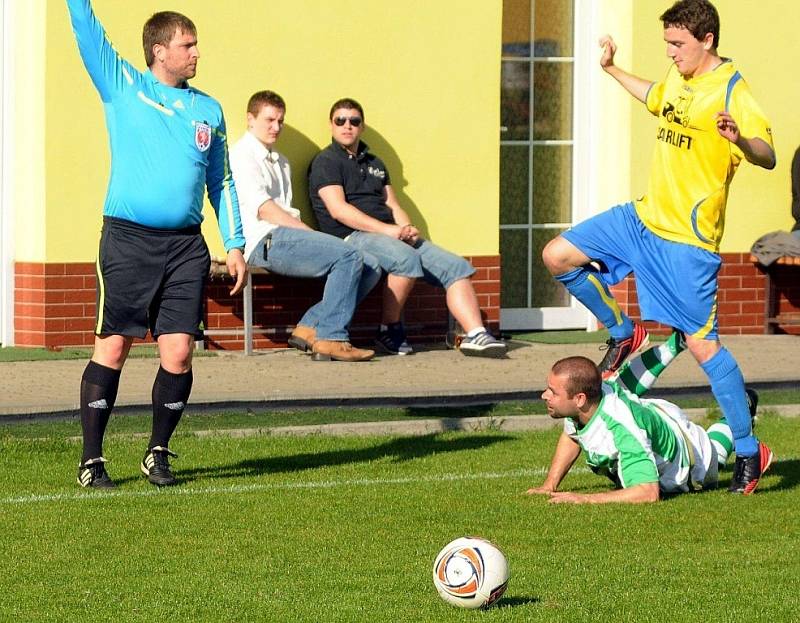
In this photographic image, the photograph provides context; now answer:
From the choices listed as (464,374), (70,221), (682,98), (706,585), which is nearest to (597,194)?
(464,374)

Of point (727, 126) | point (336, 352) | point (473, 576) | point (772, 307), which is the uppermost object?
point (727, 126)

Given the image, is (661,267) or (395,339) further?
(395,339)

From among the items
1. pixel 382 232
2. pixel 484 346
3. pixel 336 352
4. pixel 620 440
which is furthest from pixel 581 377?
pixel 382 232

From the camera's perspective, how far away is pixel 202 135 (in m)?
8.10

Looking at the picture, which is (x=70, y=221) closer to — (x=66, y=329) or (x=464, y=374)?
(x=66, y=329)

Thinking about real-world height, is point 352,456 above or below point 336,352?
below

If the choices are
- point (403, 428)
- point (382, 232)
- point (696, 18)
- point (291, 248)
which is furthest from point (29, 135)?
point (696, 18)

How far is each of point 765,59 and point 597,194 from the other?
184 centimetres

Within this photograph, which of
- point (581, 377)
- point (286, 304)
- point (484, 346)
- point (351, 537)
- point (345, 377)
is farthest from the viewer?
point (286, 304)

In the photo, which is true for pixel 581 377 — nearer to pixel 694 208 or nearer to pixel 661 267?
pixel 661 267

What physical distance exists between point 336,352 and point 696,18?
16.0 feet

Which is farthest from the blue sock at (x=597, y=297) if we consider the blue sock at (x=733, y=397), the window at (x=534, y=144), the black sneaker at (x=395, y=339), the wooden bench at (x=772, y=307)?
the wooden bench at (x=772, y=307)

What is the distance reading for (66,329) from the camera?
12672 millimetres

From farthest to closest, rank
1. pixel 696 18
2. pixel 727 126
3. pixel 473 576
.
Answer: pixel 696 18 → pixel 727 126 → pixel 473 576
